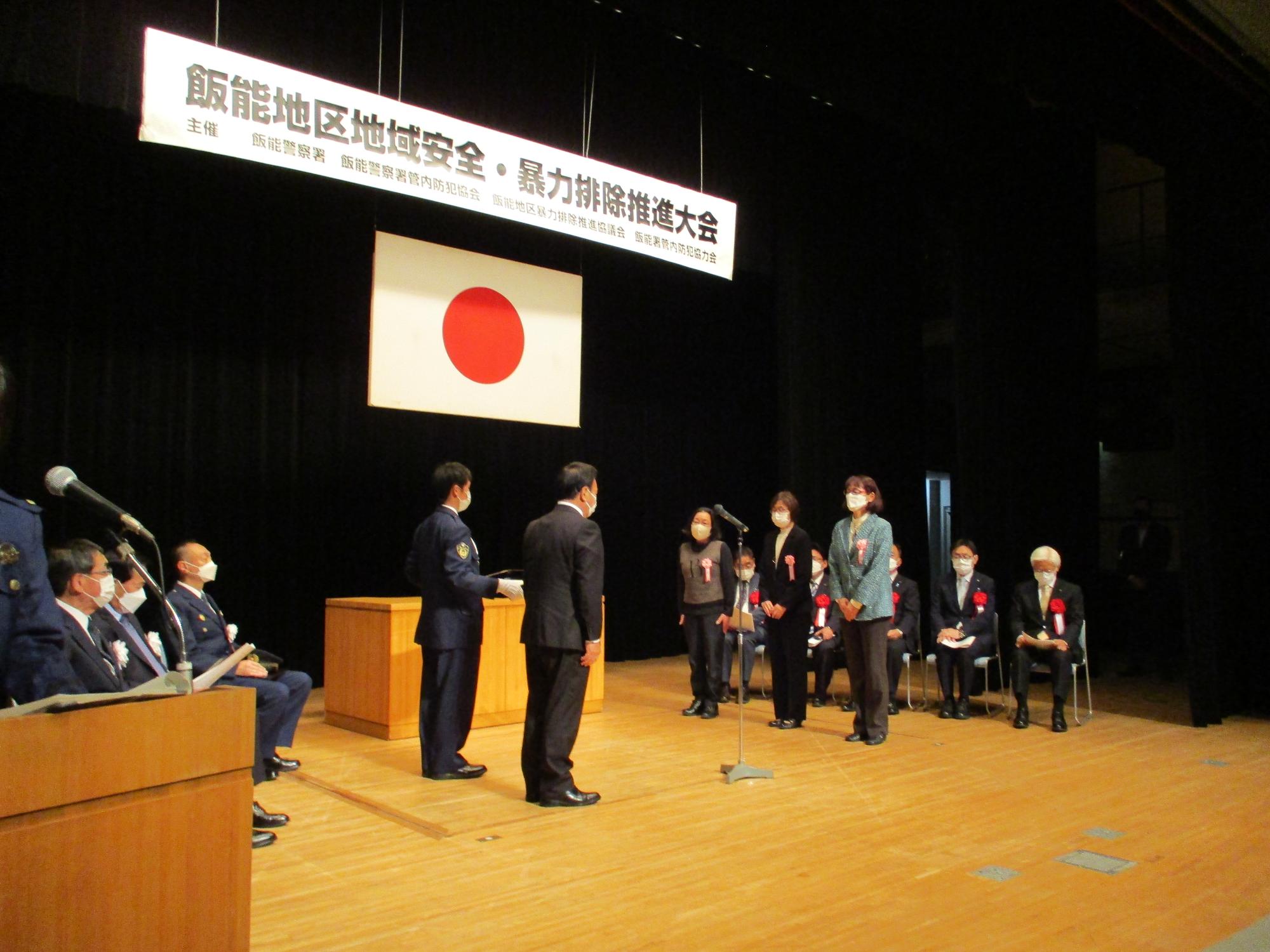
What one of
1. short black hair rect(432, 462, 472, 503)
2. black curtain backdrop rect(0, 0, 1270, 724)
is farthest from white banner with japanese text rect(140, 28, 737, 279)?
short black hair rect(432, 462, 472, 503)

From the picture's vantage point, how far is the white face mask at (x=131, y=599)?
143 inches

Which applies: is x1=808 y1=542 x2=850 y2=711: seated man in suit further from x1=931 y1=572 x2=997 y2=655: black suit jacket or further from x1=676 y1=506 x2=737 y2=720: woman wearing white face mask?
x1=676 y1=506 x2=737 y2=720: woman wearing white face mask

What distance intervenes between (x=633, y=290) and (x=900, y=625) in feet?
13.0

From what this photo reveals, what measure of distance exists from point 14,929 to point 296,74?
11.9 ft

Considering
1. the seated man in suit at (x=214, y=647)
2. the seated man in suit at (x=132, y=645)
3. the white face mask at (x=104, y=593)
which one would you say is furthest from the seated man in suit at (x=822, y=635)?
the white face mask at (x=104, y=593)

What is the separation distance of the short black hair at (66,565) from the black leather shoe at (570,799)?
5.91ft

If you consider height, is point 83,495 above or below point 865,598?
above

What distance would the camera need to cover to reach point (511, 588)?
4180mm

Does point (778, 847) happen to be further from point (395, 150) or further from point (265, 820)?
point (395, 150)

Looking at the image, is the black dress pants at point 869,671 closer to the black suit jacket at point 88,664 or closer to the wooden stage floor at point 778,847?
the wooden stage floor at point 778,847

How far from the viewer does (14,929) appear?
1.52m

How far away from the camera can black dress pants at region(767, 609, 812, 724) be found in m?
5.37

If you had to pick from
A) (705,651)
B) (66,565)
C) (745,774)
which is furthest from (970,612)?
(66,565)

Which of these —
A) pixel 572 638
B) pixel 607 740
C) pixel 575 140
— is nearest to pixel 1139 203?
pixel 575 140
